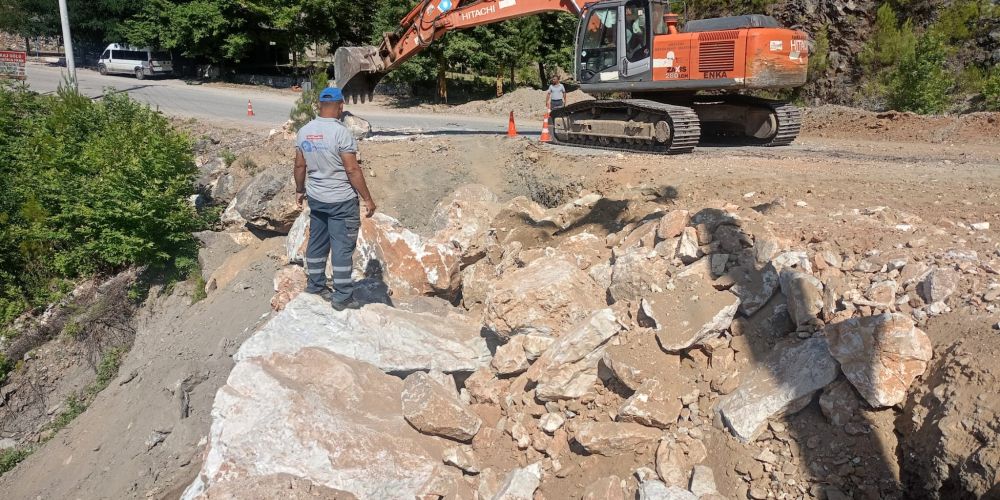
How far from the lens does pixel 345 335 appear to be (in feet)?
18.1

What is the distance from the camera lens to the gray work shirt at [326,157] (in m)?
5.30

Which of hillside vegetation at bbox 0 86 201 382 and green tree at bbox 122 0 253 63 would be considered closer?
hillside vegetation at bbox 0 86 201 382

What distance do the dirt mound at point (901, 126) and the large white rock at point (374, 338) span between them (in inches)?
405

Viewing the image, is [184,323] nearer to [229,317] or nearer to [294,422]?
[229,317]

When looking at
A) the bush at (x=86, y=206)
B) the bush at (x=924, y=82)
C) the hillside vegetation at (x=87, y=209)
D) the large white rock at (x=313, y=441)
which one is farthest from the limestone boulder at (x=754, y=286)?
the bush at (x=924, y=82)

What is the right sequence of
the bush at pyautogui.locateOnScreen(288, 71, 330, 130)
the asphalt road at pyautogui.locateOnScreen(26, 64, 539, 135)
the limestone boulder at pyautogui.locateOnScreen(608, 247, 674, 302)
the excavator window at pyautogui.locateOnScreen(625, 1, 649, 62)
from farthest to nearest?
the asphalt road at pyautogui.locateOnScreen(26, 64, 539, 135) → the bush at pyautogui.locateOnScreen(288, 71, 330, 130) → the excavator window at pyautogui.locateOnScreen(625, 1, 649, 62) → the limestone boulder at pyautogui.locateOnScreen(608, 247, 674, 302)

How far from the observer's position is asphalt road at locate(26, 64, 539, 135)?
16438mm

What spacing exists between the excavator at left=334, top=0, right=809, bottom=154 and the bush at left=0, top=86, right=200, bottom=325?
3.58m

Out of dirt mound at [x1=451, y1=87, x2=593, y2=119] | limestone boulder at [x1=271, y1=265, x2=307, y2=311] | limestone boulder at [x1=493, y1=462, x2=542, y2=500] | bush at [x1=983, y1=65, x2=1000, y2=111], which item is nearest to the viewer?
Result: limestone boulder at [x1=493, y1=462, x2=542, y2=500]

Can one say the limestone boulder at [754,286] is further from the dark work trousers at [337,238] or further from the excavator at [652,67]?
the excavator at [652,67]

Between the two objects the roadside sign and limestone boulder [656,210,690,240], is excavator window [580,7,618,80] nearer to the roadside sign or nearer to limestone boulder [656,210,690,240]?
limestone boulder [656,210,690,240]

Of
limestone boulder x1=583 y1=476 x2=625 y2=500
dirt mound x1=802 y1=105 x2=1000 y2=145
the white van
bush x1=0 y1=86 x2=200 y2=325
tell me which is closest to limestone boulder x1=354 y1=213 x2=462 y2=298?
limestone boulder x1=583 y1=476 x2=625 y2=500

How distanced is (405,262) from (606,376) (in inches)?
112

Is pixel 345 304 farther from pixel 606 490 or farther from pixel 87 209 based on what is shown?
pixel 87 209
